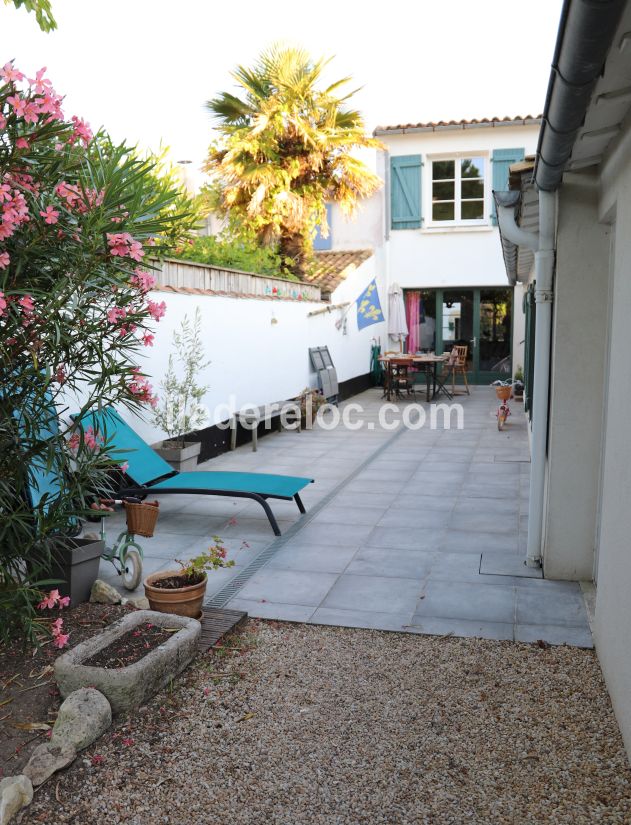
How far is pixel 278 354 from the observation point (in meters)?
11.7

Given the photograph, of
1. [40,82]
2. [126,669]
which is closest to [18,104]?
[40,82]

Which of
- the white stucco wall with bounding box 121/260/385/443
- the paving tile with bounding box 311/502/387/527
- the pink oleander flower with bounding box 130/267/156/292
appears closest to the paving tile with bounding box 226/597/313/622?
the paving tile with bounding box 311/502/387/527

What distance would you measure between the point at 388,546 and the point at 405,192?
1309 cm

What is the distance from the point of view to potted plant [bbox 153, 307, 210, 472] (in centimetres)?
791

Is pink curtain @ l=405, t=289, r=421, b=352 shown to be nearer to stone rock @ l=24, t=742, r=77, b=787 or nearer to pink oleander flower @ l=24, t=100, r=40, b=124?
pink oleander flower @ l=24, t=100, r=40, b=124

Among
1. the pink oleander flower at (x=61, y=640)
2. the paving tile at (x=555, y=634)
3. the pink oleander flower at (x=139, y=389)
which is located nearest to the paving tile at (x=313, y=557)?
the paving tile at (x=555, y=634)

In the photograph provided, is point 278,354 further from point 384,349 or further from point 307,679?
point 307,679

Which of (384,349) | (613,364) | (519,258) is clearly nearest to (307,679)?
(613,364)

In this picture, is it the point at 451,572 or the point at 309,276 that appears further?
the point at 309,276

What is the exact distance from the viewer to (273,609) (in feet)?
→ 14.8

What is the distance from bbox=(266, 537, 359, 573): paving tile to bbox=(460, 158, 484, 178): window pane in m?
13.4

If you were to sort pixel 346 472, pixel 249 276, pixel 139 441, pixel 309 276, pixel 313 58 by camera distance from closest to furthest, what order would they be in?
pixel 139 441
pixel 346 472
pixel 249 276
pixel 313 58
pixel 309 276

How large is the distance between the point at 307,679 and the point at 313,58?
12.2 metres

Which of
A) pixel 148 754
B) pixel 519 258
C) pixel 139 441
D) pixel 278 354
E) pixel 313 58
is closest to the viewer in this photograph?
pixel 148 754
